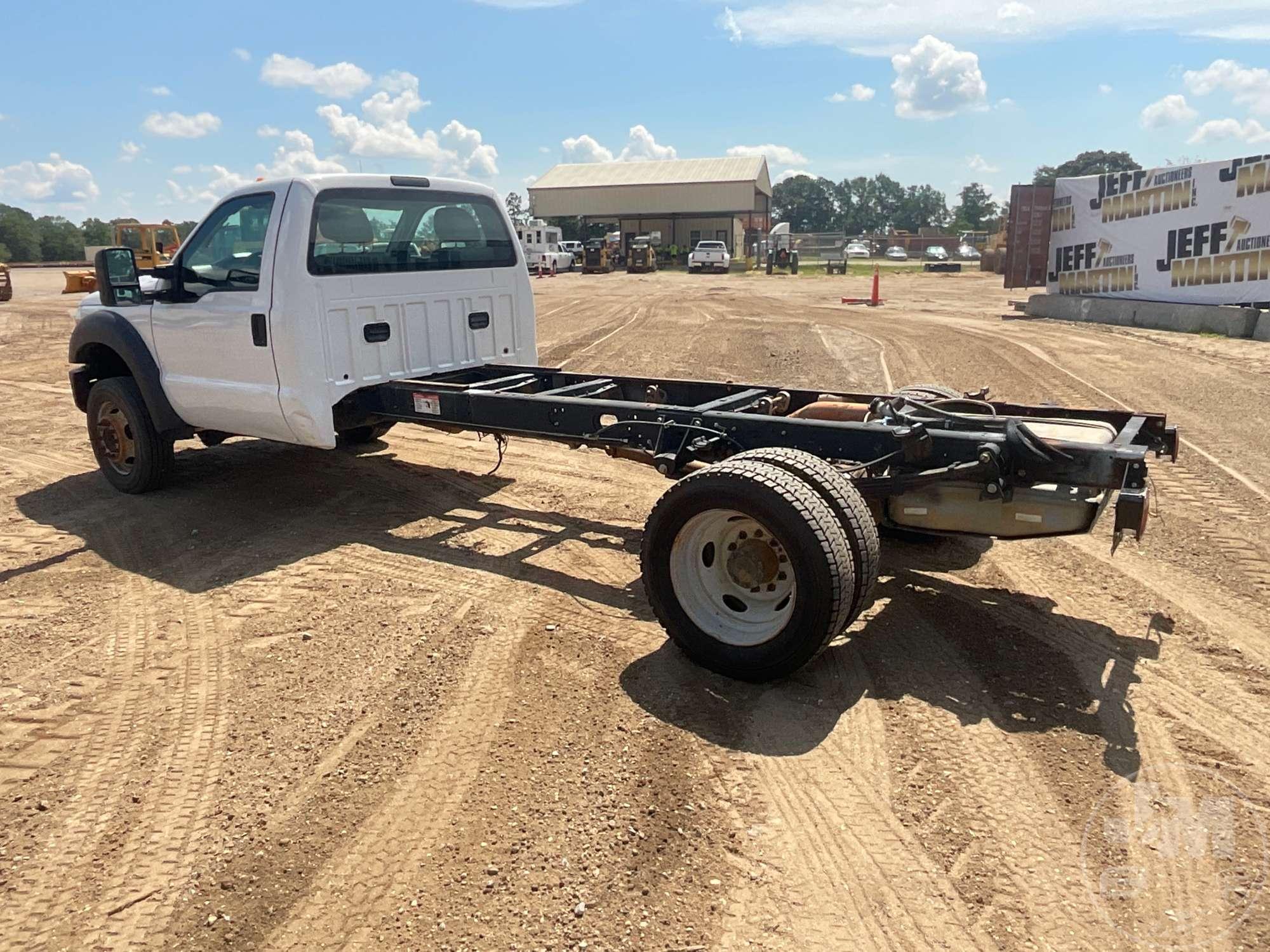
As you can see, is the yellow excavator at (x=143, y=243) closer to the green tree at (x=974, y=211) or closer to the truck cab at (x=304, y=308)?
the truck cab at (x=304, y=308)

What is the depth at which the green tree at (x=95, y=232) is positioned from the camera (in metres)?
68.1

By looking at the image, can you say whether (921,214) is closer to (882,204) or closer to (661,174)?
(882,204)

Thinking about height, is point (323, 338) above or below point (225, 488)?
above

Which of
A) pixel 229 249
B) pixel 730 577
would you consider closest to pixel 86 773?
pixel 730 577

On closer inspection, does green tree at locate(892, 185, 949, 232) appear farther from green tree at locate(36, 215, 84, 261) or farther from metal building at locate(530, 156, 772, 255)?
green tree at locate(36, 215, 84, 261)

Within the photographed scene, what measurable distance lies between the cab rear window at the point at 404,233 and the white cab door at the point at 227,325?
312 mm

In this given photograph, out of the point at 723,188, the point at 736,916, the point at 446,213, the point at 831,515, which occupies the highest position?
the point at 723,188

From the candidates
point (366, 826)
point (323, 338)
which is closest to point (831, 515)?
point (366, 826)

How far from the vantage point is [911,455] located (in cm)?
416

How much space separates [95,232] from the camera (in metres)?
71.4

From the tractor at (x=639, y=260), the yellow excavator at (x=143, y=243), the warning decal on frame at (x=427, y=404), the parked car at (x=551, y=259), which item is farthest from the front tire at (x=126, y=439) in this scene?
the tractor at (x=639, y=260)

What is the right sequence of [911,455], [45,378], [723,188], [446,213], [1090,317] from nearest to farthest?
[911,455] < [446,213] < [45,378] < [1090,317] < [723,188]

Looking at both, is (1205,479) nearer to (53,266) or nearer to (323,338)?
(323,338)

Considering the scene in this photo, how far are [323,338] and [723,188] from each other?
6239 cm
